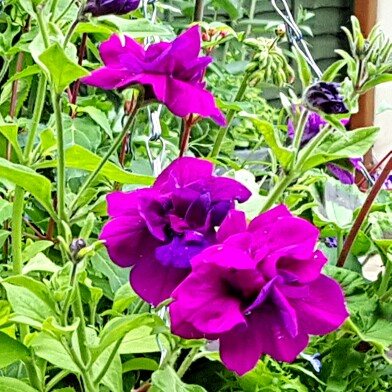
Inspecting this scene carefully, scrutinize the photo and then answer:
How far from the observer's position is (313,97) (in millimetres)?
393

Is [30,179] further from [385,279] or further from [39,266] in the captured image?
[385,279]

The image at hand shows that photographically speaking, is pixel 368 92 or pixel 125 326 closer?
pixel 125 326

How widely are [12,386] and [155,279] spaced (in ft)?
0.53

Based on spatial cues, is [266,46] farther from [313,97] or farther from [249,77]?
[313,97]

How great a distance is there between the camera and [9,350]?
0.46 metres

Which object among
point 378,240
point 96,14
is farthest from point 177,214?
point 378,240

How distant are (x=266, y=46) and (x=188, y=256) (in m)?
0.38

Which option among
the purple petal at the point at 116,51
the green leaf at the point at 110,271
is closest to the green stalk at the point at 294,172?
the purple petal at the point at 116,51

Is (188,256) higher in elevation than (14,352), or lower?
higher

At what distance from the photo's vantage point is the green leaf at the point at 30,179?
1.40ft

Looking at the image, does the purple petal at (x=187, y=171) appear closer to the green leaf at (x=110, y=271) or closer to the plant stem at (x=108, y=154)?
the plant stem at (x=108, y=154)

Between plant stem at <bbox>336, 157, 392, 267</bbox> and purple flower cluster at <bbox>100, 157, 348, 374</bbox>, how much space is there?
0.62 ft

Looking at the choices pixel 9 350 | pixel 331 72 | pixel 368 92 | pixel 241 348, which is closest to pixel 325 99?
pixel 331 72

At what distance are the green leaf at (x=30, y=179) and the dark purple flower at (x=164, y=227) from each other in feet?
0.20
